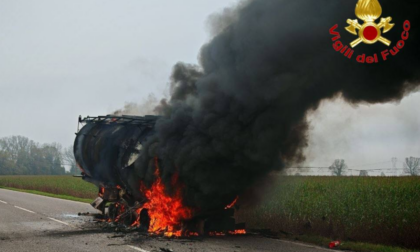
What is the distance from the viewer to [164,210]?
11.7 m

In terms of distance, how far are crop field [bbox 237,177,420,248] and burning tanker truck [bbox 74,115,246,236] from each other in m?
1.54

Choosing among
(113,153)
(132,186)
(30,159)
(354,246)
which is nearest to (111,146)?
(113,153)

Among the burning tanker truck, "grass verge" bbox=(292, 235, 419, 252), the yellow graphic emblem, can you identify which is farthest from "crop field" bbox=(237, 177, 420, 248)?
the yellow graphic emblem

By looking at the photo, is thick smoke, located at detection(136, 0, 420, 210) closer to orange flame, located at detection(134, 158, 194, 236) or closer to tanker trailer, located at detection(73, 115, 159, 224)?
orange flame, located at detection(134, 158, 194, 236)

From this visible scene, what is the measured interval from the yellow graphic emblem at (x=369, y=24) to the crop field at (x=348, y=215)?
184 inches

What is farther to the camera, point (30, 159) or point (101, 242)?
point (30, 159)

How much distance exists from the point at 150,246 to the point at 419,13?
23.6ft

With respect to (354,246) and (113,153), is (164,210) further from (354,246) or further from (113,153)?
(354,246)

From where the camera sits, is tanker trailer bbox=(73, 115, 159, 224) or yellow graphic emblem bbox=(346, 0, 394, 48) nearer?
yellow graphic emblem bbox=(346, 0, 394, 48)

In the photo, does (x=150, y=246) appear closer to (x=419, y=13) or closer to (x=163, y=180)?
(x=163, y=180)

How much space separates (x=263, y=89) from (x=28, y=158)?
114380 millimetres

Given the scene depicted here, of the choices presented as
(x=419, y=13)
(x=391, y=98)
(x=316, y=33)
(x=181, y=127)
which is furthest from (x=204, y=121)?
(x=419, y=13)

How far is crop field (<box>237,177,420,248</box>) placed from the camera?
34.9 feet

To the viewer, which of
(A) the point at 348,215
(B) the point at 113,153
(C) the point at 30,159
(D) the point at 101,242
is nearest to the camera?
(D) the point at 101,242
